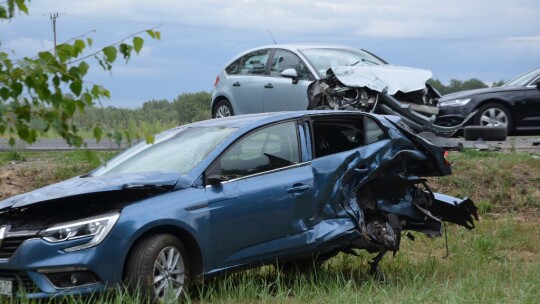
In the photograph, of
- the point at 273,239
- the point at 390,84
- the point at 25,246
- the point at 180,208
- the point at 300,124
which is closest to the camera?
the point at 25,246

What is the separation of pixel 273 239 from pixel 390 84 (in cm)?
721

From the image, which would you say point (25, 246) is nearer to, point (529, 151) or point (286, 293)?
point (286, 293)

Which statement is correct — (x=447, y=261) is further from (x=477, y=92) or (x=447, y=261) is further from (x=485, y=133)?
(x=477, y=92)

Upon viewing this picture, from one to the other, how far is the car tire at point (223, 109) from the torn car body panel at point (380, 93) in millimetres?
2828

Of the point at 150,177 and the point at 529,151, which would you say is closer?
the point at 150,177

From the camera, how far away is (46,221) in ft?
23.4

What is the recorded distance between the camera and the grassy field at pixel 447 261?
738 cm

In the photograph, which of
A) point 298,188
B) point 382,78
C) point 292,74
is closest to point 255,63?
point 292,74

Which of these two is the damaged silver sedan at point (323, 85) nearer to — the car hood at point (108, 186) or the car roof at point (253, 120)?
the car roof at point (253, 120)

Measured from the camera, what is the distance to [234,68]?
17922mm

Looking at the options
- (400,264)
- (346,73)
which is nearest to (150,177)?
(400,264)

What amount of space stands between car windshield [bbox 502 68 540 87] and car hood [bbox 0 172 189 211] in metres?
11.4

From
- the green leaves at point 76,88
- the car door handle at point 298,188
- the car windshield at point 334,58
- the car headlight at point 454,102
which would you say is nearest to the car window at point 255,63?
the car windshield at point 334,58

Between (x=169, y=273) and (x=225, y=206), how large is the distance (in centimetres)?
78
